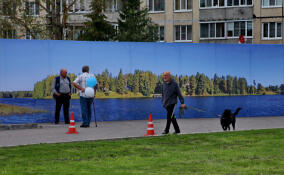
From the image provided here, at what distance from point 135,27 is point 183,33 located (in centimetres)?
925

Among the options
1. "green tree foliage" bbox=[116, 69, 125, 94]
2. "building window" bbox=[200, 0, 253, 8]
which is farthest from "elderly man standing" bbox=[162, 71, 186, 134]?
"building window" bbox=[200, 0, 253, 8]

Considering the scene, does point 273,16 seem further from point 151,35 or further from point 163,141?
point 163,141

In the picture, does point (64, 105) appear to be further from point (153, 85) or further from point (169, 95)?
point (169, 95)

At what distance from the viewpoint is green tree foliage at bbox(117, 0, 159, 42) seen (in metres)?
47.1

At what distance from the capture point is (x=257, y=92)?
23.5 meters

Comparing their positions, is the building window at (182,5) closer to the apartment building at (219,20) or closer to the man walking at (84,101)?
the apartment building at (219,20)

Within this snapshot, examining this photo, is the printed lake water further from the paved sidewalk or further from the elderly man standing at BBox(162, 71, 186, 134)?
the elderly man standing at BBox(162, 71, 186, 134)

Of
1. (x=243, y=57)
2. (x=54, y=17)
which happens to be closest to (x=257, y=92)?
(x=243, y=57)

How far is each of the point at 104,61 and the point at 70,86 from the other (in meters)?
1.72

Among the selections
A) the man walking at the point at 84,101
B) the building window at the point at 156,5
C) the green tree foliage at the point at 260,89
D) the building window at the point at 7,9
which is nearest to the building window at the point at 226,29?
the building window at the point at 156,5

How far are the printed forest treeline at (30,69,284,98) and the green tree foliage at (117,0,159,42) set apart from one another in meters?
24.2

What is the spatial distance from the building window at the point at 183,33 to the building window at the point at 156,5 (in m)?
2.50

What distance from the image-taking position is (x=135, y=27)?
158 feet

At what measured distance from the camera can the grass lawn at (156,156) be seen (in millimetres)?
9242
